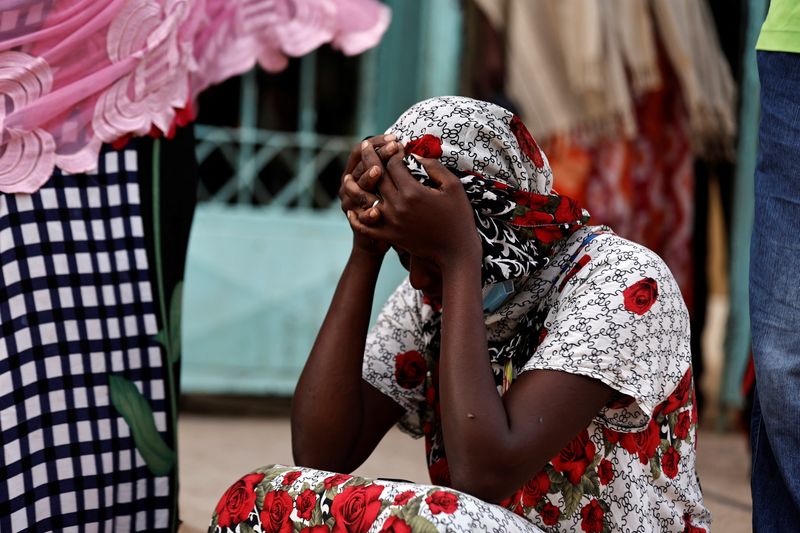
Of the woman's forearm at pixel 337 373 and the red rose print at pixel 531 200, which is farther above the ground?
the red rose print at pixel 531 200

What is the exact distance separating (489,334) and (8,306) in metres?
0.93

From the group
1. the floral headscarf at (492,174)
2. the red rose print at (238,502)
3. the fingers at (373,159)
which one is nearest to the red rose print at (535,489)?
the floral headscarf at (492,174)

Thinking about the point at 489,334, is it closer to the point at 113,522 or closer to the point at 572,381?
the point at 572,381

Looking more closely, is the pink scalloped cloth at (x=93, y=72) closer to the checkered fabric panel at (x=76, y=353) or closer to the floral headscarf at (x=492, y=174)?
the checkered fabric panel at (x=76, y=353)

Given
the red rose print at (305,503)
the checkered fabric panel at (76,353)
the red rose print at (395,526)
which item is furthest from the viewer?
the checkered fabric panel at (76,353)

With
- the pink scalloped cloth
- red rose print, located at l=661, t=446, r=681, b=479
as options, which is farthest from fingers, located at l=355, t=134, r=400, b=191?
red rose print, located at l=661, t=446, r=681, b=479

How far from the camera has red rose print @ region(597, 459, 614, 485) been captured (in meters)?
1.97

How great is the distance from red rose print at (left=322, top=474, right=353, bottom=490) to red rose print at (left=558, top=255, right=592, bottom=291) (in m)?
0.52

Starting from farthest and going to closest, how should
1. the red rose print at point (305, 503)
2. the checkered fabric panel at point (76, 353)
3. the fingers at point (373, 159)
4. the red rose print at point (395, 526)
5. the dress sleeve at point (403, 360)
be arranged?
1. the dress sleeve at point (403, 360)
2. the checkered fabric panel at point (76, 353)
3. the fingers at point (373, 159)
4. the red rose print at point (305, 503)
5. the red rose print at point (395, 526)

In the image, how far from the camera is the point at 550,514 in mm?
1983

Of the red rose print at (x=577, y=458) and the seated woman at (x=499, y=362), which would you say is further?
the red rose print at (x=577, y=458)

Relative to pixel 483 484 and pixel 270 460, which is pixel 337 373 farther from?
pixel 270 460

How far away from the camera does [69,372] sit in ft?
7.30

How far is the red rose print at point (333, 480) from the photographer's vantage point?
5.94 feet
